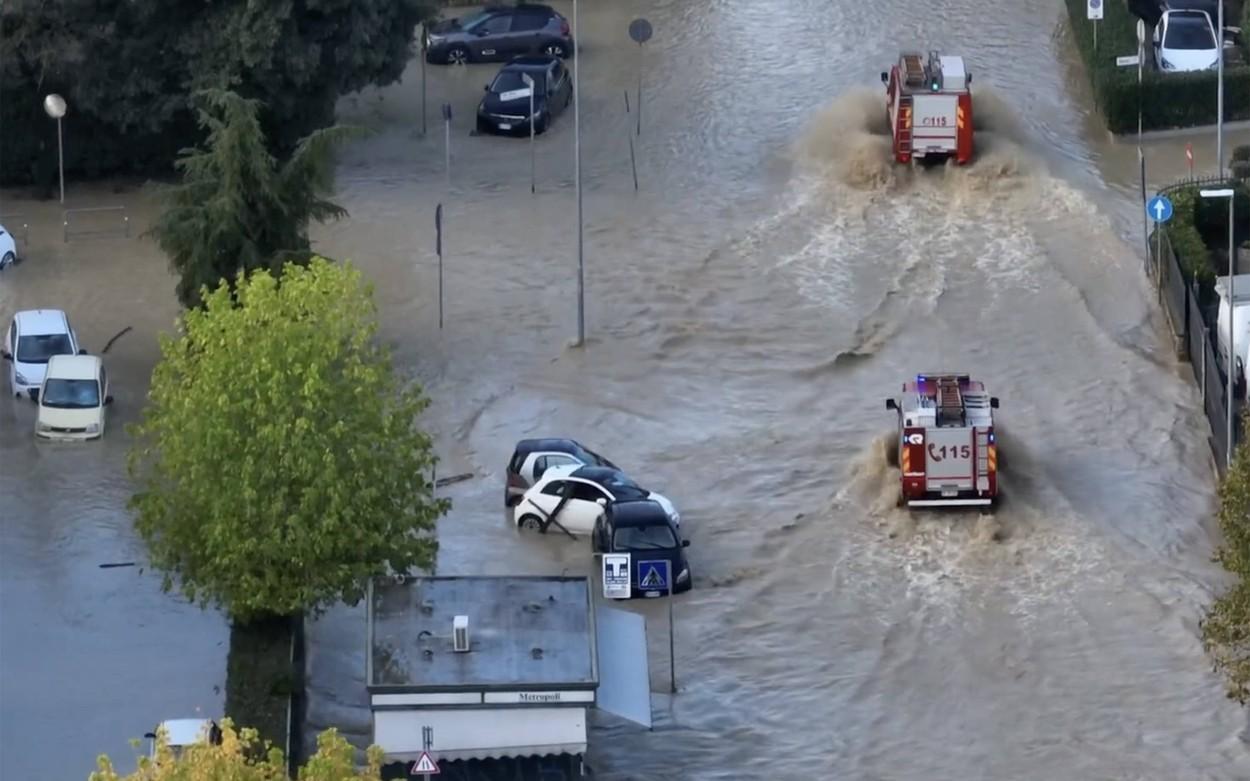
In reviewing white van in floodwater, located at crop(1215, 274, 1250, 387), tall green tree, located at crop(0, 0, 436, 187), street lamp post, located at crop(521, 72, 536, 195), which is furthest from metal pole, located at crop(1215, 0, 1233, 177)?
tall green tree, located at crop(0, 0, 436, 187)

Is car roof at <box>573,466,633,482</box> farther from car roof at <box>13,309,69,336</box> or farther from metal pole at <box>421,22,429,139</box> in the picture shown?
metal pole at <box>421,22,429,139</box>

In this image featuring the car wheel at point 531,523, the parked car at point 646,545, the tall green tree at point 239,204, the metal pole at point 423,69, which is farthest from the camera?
the metal pole at point 423,69

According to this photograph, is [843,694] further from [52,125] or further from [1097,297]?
[52,125]

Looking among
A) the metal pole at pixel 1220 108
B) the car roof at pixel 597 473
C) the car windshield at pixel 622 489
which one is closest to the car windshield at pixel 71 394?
the car roof at pixel 597 473

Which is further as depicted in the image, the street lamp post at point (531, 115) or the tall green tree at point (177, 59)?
the street lamp post at point (531, 115)

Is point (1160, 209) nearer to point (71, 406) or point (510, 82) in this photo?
point (510, 82)

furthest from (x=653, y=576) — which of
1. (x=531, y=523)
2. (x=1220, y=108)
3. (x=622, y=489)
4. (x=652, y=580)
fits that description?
(x=1220, y=108)

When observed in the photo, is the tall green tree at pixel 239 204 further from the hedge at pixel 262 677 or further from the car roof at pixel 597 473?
the hedge at pixel 262 677
